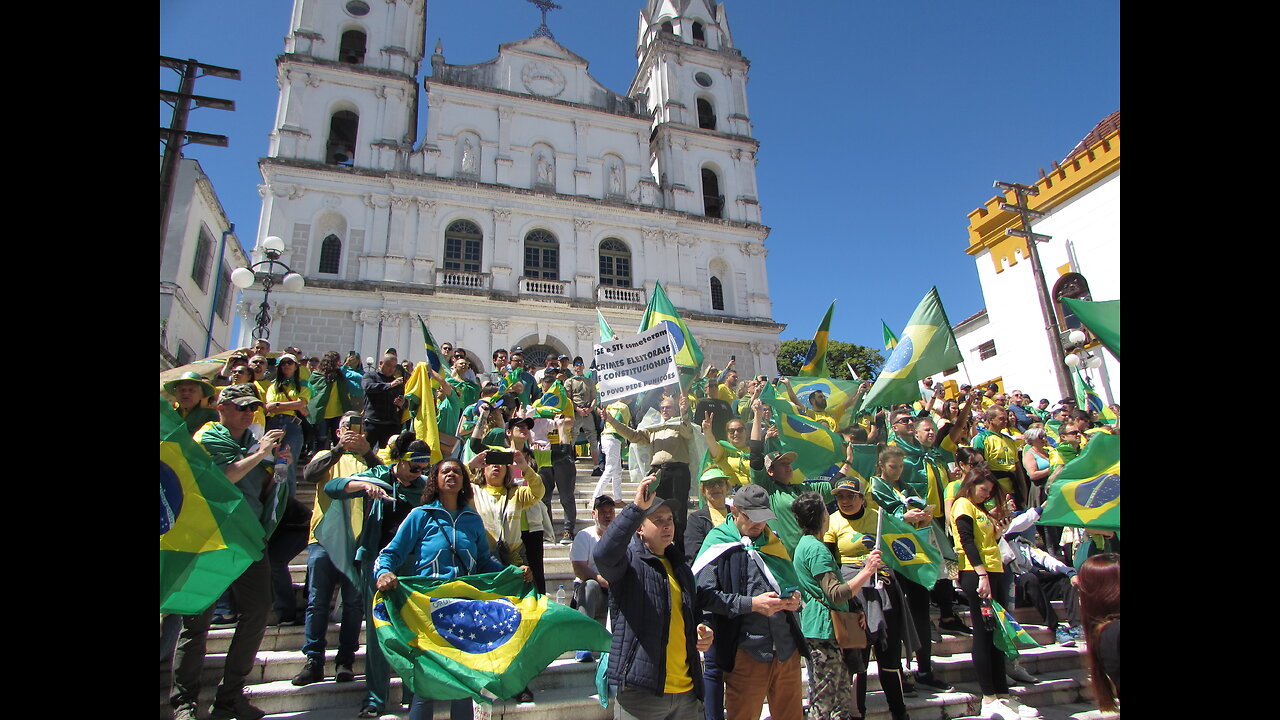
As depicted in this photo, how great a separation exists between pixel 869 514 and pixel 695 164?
26340 mm

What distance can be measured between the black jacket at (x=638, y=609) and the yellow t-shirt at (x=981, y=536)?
9.58 feet

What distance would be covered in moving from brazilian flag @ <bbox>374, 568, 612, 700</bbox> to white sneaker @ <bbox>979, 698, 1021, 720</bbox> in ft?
10.8

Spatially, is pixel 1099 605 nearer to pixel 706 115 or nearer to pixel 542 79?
pixel 542 79

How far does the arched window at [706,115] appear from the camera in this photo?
103 ft

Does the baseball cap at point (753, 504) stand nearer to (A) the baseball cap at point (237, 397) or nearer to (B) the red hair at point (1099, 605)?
(B) the red hair at point (1099, 605)

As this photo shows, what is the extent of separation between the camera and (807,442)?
7.46m

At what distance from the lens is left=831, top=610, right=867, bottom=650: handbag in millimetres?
4375

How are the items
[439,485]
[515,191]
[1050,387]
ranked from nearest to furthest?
[439,485] → [1050,387] → [515,191]

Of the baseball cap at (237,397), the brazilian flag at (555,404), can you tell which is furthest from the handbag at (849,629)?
the brazilian flag at (555,404)

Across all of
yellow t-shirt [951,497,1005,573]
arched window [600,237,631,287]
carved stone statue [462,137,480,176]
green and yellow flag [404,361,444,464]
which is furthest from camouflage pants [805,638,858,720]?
carved stone statue [462,137,480,176]
